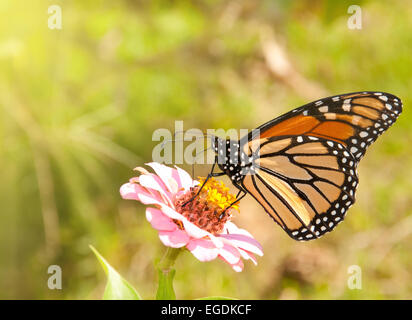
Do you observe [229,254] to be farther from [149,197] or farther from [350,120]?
[350,120]

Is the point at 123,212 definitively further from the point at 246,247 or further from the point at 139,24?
the point at 246,247

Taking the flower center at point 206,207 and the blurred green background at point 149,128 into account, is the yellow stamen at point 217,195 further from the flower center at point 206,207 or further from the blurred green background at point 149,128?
the blurred green background at point 149,128

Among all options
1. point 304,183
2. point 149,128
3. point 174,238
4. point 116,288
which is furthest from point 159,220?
point 149,128

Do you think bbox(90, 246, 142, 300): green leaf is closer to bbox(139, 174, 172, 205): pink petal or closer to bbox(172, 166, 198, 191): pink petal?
bbox(139, 174, 172, 205): pink petal

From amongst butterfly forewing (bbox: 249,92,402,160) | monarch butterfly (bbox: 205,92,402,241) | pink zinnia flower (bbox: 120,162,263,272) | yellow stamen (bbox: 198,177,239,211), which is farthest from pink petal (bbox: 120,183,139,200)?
butterfly forewing (bbox: 249,92,402,160)

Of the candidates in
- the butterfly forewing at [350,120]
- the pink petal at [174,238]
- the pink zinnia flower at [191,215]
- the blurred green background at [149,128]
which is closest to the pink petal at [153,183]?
the pink zinnia flower at [191,215]

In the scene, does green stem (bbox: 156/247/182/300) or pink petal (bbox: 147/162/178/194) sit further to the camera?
pink petal (bbox: 147/162/178/194)

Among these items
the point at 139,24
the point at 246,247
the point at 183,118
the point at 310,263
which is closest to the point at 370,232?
the point at 310,263
